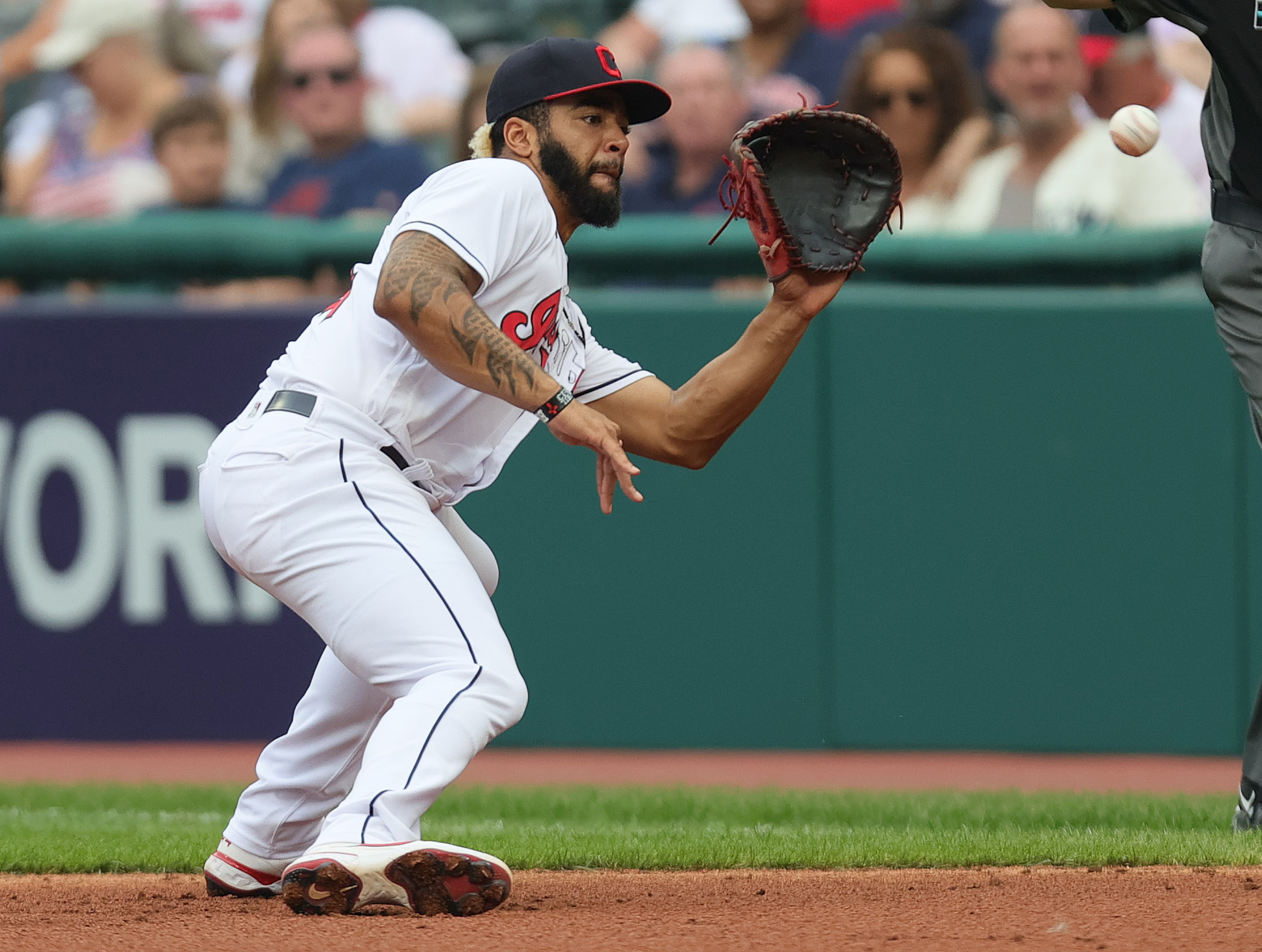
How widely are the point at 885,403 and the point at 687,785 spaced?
1544 mm

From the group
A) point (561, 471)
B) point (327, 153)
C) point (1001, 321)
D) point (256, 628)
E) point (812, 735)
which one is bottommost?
point (812, 735)

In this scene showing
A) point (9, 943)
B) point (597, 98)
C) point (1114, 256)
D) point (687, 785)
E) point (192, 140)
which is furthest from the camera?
point (192, 140)

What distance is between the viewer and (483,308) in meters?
3.61

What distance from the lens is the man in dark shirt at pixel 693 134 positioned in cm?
756

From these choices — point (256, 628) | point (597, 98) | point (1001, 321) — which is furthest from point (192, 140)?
point (597, 98)

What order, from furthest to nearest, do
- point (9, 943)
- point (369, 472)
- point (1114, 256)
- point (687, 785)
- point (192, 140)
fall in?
point (192, 140) < point (1114, 256) < point (687, 785) < point (369, 472) < point (9, 943)

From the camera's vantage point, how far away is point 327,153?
8.07 metres

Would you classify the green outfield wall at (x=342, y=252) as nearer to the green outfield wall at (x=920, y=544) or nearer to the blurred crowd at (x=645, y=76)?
the green outfield wall at (x=920, y=544)

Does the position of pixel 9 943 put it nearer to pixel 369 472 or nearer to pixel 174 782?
pixel 369 472

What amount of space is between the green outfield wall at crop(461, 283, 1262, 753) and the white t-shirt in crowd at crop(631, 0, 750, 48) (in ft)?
7.69

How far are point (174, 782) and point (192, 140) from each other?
3.18 metres

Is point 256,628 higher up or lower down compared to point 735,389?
lower down

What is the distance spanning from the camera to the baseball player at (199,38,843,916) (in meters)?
3.30

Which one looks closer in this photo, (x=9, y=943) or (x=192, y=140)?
(x=9, y=943)
